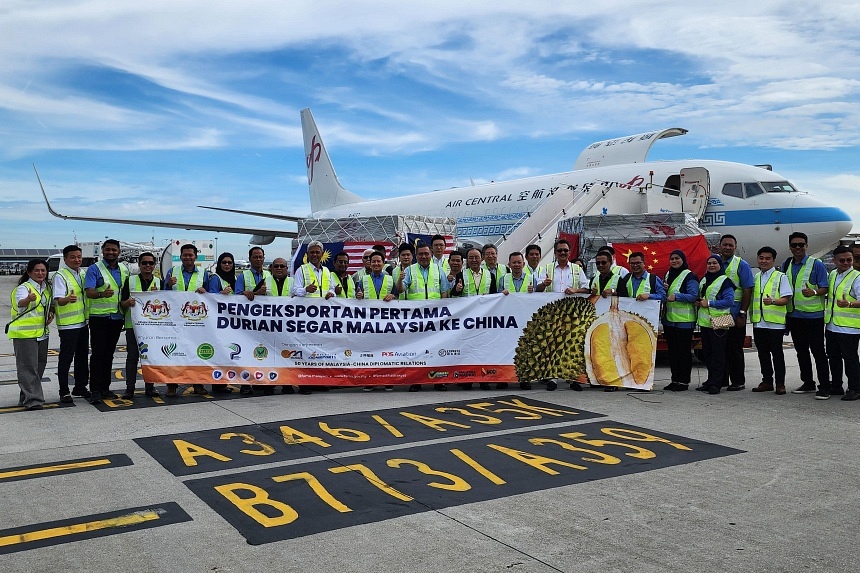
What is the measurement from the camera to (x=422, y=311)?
9.59 m

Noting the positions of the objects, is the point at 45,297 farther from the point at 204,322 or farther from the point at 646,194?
the point at 646,194

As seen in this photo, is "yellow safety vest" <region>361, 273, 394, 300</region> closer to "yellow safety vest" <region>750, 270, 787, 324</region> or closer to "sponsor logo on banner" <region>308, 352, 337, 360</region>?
"sponsor logo on banner" <region>308, 352, 337, 360</region>

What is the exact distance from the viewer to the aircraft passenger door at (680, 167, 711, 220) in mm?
17297

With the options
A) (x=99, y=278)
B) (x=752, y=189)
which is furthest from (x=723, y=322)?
(x=752, y=189)

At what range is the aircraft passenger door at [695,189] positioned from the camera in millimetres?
17297

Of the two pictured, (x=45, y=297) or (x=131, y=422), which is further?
(x=45, y=297)

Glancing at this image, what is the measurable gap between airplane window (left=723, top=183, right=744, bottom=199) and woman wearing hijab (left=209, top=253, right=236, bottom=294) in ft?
39.7

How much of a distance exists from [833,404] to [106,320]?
8412mm

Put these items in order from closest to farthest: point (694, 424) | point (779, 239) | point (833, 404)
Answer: point (694, 424), point (833, 404), point (779, 239)

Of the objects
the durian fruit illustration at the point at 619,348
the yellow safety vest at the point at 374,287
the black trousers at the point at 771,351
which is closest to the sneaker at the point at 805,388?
the black trousers at the point at 771,351

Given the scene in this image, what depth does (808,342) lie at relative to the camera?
9.14 metres

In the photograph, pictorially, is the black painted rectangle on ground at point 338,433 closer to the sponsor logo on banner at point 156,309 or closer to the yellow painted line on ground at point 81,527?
the yellow painted line on ground at point 81,527

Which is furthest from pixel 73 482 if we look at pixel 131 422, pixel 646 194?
pixel 646 194

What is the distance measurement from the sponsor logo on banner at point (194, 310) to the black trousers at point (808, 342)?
7.24m
